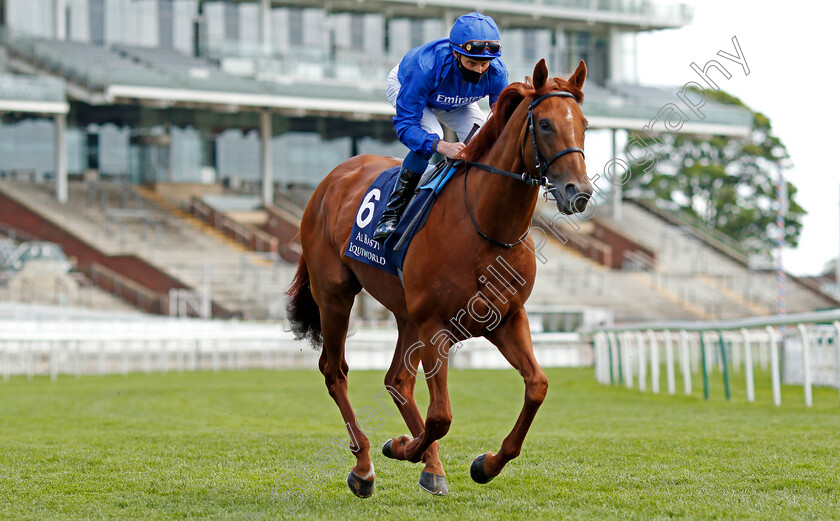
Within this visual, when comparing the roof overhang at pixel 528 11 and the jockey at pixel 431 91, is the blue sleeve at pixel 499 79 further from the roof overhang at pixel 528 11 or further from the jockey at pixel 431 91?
the roof overhang at pixel 528 11

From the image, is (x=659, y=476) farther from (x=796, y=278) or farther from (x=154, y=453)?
(x=796, y=278)

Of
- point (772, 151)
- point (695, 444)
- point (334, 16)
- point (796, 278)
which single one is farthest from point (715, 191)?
point (695, 444)

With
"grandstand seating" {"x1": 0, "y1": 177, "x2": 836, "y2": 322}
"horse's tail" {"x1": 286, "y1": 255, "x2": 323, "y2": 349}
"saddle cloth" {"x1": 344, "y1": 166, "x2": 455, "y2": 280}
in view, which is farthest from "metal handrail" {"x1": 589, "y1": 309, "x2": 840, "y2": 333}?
"grandstand seating" {"x1": 0, "y1": 177, "x2": 836, "y2": 322}

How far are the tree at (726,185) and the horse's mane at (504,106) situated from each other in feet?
124

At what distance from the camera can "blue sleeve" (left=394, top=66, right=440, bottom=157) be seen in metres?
→ 4.73

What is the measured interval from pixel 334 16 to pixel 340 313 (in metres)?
29.8

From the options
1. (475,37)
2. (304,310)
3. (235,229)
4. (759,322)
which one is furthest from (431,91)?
(235,229)

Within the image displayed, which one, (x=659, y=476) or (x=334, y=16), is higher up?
(x=334, y=16)

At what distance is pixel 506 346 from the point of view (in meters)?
4.40

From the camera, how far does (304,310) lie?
599 centimetres

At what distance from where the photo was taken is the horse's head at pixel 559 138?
3.75 m

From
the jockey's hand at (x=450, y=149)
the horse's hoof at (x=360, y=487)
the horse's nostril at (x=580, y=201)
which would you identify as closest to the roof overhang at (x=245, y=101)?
the jockey's hand at (x=450, y=149)

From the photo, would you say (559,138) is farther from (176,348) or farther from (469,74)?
(176,348)

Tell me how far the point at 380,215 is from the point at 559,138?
1332 millimetres
